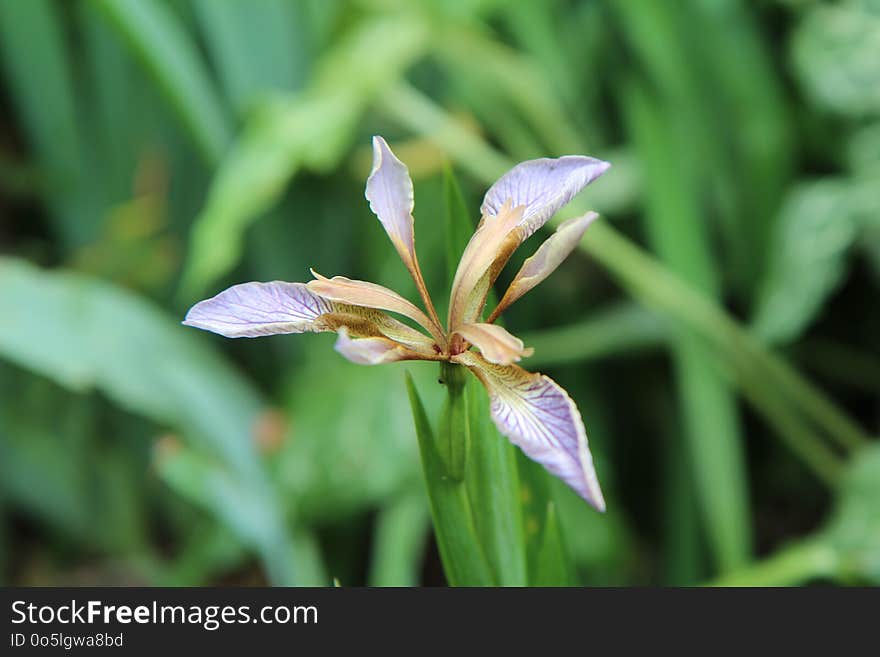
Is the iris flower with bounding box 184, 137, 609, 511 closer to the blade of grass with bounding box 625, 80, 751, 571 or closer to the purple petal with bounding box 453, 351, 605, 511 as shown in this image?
the purple petal with bounding box 453, 351, 605, 511

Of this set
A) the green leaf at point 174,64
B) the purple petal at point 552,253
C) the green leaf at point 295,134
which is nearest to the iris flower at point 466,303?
the purple petal at point 552,253

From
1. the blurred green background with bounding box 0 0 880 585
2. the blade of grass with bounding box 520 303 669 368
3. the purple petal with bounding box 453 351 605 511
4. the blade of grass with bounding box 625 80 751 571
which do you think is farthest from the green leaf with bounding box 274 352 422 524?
the purple petal with bounding box 453 351 605 511

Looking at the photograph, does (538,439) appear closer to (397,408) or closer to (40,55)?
(397,408)

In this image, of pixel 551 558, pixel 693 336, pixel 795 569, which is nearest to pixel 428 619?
pixel 551 558

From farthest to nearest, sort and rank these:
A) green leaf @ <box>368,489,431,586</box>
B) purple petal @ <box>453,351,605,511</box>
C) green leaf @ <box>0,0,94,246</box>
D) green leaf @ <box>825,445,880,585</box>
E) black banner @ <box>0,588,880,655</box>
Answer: green leaf @ <box>0,0,94,246</box> → green leaf @ <box>368,489,431,586</box> → green leaf @ <box>825,445,880,585</box> → black banner @ <box>0,588,880,655</box> → purple petal @ <box>453,351,605,511</box>

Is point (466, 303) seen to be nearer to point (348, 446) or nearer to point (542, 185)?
point (542, 185)

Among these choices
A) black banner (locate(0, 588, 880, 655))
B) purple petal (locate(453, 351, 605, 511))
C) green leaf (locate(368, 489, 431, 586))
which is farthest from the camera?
green leaf (locate(368, 489, 431, 586))

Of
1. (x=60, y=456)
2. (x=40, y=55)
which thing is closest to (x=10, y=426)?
(x=60, y=456)

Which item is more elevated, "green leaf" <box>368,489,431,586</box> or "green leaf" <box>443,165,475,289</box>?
"green leaf" <box>368,489,431,586</box>
